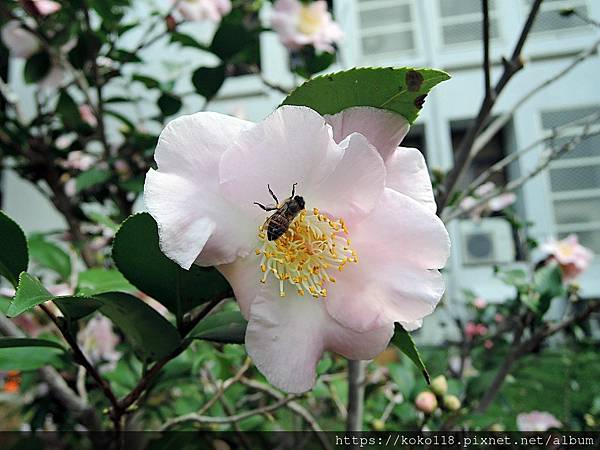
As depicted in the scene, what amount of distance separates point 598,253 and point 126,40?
4.56 m

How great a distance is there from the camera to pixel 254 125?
0.36 meters

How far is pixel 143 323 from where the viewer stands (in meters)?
0.44

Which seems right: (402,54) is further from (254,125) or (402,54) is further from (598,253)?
(254,125)

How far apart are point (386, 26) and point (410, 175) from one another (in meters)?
5.47

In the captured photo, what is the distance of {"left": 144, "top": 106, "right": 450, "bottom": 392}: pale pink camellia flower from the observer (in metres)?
0.35

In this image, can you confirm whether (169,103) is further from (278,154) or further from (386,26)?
(386,26)

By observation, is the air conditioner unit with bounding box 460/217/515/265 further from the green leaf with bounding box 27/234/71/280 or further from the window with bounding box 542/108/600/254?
the green leaf with bounding box 27/234/71/280

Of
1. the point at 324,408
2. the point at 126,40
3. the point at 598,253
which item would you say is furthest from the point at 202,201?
the point at 598,253

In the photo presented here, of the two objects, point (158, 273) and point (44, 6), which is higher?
point (44, 6)

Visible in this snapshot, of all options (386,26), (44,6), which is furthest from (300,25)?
(386,26)

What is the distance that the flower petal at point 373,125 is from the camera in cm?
37

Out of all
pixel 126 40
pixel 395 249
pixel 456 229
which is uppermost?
pixel 395 249

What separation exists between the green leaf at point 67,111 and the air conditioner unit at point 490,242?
3.82m

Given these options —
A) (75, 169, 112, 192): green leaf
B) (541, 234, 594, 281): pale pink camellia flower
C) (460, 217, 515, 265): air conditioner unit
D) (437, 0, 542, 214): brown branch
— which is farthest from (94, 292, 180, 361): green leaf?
(460, 217, 515, 265): air conditioner unit
